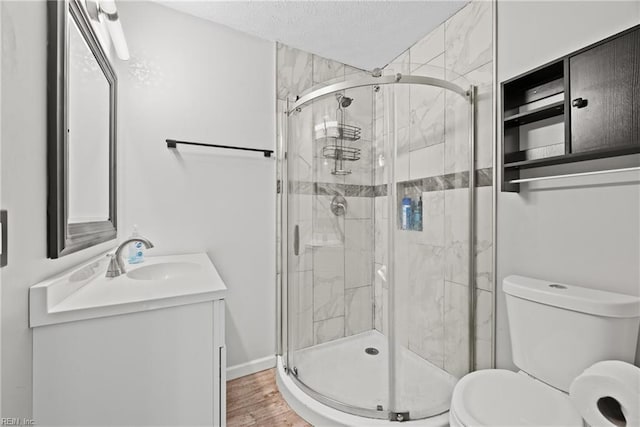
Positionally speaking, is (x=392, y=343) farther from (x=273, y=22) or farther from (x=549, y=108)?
(x=273, y=22)

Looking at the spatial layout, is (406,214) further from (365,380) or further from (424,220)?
(365,380)

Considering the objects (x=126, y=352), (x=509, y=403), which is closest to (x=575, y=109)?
(x=509, y=403)

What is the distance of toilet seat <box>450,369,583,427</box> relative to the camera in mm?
977

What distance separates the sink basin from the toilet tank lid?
5.05 feet

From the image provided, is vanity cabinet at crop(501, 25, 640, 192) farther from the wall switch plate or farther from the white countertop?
the wall switch plate

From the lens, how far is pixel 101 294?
0.97 m

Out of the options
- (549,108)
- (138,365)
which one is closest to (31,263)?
(138,365)

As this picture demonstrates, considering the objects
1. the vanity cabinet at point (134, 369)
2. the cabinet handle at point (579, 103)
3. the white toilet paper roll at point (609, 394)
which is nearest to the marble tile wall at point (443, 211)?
the cabinet handle at point (579, 103)

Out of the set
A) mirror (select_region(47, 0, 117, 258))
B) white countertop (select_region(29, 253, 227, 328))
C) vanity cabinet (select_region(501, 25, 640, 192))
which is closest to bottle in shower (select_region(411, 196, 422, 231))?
vanity cabinet (select_region(501, 25, 640, 192))

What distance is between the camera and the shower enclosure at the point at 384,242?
1452mm

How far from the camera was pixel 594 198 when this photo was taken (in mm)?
1144

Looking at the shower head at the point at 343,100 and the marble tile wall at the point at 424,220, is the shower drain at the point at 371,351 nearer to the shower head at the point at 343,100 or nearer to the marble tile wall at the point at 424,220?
the marble tile wall at the point at 424,220

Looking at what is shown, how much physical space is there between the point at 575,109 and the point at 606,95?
9 cm

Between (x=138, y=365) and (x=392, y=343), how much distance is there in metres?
1.10
